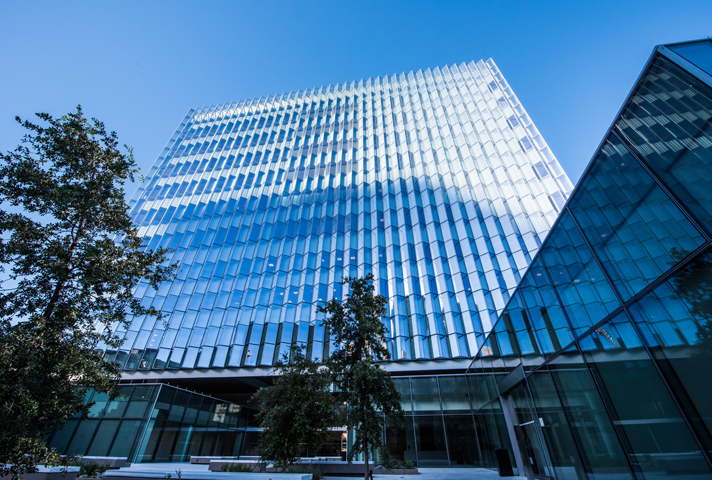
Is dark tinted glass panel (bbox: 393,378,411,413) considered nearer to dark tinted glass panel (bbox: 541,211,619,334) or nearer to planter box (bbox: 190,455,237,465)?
planter box (bbox: 190,455,237,465)

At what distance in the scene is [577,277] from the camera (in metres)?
9.27

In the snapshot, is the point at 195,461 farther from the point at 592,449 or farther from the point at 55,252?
the point at 592,449

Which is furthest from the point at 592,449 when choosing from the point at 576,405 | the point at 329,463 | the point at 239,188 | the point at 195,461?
the point at 239,188

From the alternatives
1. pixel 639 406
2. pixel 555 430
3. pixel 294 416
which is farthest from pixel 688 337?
pixel 294 416

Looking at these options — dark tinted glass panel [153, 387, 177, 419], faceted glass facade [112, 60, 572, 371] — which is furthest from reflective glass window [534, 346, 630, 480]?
dark tinted glass panel [153, 387, 177, 419]

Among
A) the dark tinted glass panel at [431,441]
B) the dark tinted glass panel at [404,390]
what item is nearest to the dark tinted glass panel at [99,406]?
the dark tinted glass panel at [404,390]

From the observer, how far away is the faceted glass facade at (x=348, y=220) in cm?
2927

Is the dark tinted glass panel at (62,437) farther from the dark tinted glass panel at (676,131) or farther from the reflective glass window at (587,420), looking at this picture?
the dark tinted glass panel at (676,131)

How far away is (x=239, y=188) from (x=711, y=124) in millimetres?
46084

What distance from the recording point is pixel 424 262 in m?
32.6

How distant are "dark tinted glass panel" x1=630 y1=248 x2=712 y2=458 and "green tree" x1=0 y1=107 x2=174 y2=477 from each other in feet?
46.3

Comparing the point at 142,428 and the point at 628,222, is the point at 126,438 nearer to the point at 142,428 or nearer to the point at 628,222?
the point at 142,428

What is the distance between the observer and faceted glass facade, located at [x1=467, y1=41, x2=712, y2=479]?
559 centimetres

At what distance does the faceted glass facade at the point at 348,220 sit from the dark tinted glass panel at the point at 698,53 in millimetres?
23905
